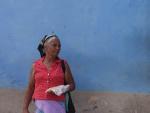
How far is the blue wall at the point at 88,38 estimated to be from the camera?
20.7 feet

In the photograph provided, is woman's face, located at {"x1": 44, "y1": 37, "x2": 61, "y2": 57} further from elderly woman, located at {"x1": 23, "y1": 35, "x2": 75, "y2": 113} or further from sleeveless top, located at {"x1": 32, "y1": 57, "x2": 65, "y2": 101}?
sleeveless top, located at {"x1": 32, "y1": 57, "x2": 65, "y2": 101}

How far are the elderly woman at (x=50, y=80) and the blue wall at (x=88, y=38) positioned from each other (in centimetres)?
83

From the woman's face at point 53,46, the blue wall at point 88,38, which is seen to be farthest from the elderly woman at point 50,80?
the blue wall at point 88,38

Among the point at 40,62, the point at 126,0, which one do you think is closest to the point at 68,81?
the point at 40,62

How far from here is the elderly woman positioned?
5.47m

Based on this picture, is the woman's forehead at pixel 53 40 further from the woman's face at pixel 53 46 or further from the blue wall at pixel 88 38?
the blue wall at pixel 88 38

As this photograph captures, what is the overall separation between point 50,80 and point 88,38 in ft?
3.62

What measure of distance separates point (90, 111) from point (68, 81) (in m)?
1.08

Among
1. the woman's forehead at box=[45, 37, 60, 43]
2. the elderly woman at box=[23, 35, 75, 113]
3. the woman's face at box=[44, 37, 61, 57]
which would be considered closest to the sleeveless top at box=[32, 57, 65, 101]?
the elderly woman at box=[23, 35, 75, 113]

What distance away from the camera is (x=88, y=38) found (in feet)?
20.9

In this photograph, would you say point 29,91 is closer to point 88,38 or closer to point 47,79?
point 47,79

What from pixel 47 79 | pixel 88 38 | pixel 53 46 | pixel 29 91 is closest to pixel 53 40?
pixel 53 46

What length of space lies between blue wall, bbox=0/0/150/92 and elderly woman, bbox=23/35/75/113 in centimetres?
83

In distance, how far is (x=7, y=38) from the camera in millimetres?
6477
